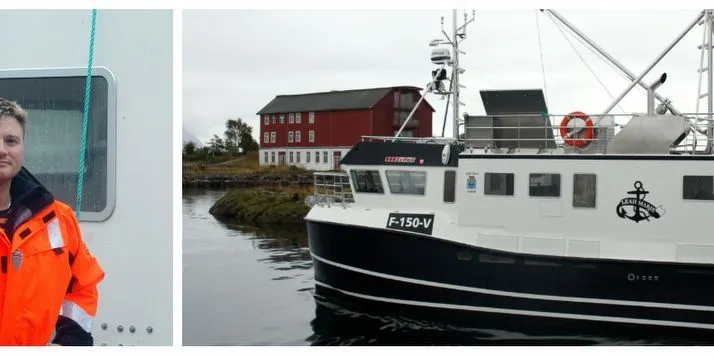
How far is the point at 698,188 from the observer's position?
861cm

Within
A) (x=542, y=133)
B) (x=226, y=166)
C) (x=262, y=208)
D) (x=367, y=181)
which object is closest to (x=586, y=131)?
(x=542, y=133)

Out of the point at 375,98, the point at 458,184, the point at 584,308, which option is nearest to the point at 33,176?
the point at 458,184

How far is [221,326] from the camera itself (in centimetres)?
1076

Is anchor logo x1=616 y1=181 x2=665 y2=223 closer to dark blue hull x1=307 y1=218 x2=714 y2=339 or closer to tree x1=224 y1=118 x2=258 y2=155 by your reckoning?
dark blue hull x1=307 y1=218 x2=714 y2=339

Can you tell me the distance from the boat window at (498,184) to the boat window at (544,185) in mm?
284

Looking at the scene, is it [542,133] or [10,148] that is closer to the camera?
[10,148]

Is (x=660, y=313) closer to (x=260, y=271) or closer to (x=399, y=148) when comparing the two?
(x=399, y=148)

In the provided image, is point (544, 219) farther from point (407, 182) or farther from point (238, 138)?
point (238, 138)

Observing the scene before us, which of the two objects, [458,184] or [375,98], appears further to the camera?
[375,98]

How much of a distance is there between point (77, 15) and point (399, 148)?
7632 millimetres

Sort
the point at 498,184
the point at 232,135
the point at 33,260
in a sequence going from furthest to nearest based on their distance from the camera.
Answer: the point at 232,135
the point at 498,184
the point at 33,260

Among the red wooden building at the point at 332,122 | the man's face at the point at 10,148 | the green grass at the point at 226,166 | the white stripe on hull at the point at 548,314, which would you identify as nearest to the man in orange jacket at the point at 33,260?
the man's face at the point at 10,148

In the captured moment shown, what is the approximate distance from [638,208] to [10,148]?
807cm

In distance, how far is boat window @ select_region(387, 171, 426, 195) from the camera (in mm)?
9930
